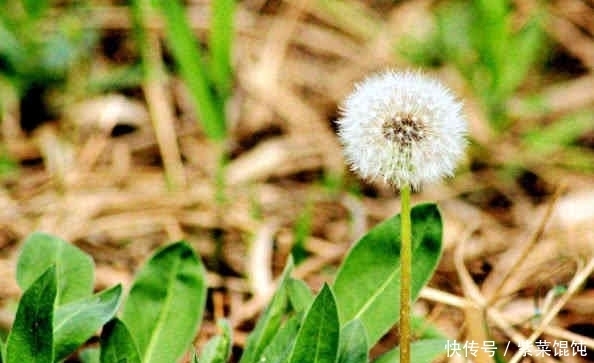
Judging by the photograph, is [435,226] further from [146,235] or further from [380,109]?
[146,235]

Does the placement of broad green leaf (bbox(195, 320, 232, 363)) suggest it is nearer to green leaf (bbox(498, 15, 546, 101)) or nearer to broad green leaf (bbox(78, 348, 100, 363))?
broad green leaf (bbox(78, 348, 100, 363))

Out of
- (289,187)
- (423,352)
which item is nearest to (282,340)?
(423,352)

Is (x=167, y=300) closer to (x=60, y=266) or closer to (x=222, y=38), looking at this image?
(x=60, y=266)

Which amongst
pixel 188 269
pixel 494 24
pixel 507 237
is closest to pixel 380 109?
pixel 188 269

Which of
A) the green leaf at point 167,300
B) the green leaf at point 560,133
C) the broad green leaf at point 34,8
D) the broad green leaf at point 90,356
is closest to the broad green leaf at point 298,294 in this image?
the green leaf at point 167,300

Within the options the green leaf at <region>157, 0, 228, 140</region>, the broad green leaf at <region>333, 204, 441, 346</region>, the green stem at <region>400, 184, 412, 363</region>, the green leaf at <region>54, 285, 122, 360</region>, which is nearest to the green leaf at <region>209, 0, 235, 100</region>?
the green leaf at <region>157, 0, 228, 140</region>
